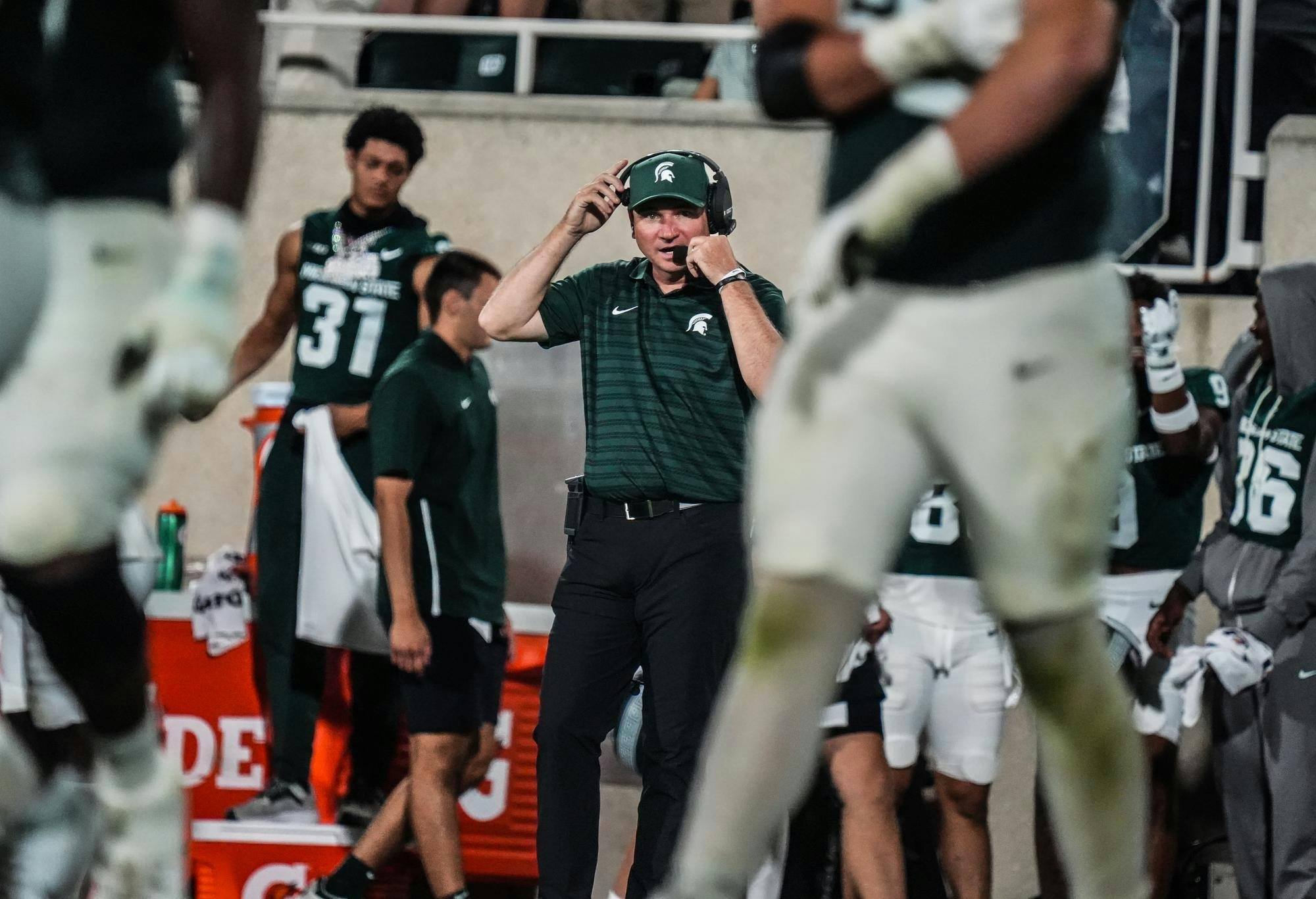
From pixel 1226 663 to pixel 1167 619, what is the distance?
0.31 meters

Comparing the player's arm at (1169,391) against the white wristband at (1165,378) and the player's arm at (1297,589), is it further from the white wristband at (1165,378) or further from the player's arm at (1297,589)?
the player's arm at (1297,589)

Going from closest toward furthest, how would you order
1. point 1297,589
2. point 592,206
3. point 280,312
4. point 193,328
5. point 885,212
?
point 885,212 → point 193,328 → point 592,206 → point 1297,589 → point 280,312

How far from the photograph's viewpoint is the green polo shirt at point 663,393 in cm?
467

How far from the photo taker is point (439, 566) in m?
5.92

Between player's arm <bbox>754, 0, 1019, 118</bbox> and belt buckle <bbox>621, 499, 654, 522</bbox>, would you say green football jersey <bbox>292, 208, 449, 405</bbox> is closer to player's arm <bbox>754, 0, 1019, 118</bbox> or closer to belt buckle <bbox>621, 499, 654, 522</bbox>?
belt buckle <bbox>621, 499, 654, 522</bbox>

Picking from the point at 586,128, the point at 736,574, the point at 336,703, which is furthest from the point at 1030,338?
the point at 586,128

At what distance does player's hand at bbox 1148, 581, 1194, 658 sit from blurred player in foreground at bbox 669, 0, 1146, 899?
357 cm

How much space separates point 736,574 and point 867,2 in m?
2.12

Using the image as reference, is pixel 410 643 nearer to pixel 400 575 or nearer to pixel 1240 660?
pixel 400 575

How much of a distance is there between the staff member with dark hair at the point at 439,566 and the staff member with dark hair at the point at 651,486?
3.62 ft

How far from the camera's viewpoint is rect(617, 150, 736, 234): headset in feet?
15.6

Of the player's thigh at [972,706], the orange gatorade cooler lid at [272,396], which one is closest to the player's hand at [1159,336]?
the player's thigh at [972,706]

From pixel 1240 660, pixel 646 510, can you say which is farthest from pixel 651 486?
pixel 1240 660

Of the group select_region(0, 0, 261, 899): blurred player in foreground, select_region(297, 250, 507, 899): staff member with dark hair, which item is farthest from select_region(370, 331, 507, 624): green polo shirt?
select_region(0, 0, 261, 899): blurred player in foreground
